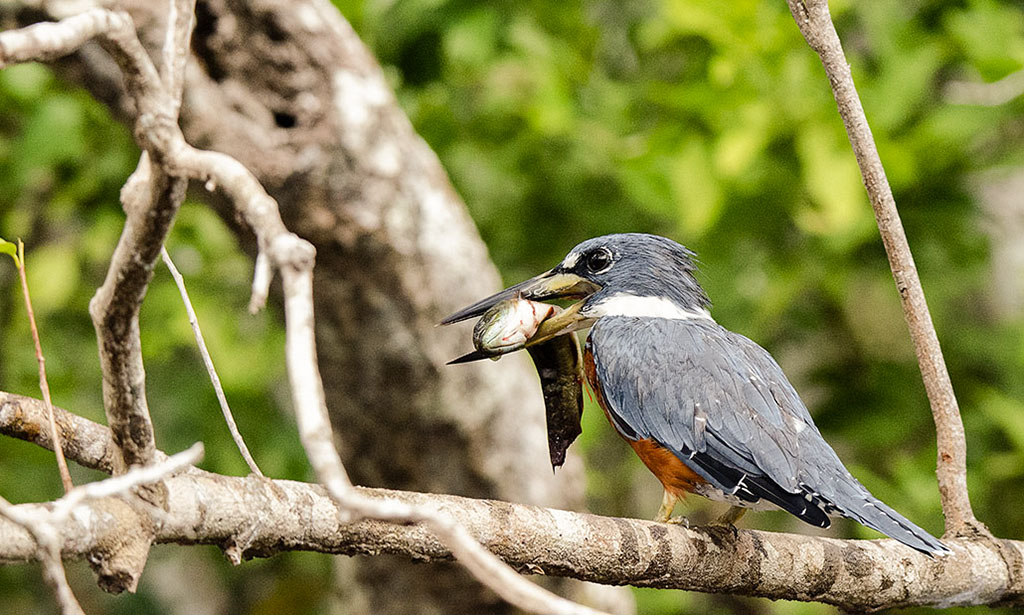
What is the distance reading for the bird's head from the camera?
87.9 inches

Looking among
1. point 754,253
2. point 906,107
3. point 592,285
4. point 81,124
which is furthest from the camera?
point 754,253

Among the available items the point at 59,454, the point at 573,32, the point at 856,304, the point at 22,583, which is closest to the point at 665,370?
the point at 59,454

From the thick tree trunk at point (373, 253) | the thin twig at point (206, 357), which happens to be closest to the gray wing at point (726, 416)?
the thin twig at point (206, 357)

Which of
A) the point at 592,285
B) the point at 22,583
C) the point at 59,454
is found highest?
the point at 592,285

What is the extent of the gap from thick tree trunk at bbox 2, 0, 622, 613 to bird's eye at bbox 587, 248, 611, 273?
1.27 metres

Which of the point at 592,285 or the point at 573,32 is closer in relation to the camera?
the point at 592,285

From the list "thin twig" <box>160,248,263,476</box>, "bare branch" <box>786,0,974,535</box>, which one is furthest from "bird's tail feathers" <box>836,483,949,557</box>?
"thin twig" <box>160,248,263,476</box>

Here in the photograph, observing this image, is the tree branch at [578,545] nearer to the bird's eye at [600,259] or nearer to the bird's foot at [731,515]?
the bird's foot at [731,515]

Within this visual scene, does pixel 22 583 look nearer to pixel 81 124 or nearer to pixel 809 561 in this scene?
pixel 81 124

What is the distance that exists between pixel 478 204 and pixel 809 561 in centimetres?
305

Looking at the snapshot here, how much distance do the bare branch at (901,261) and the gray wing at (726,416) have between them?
0.28 m

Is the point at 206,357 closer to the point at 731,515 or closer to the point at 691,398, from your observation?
the point at 691,398

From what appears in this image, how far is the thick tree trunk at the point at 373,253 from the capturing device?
3309 mm

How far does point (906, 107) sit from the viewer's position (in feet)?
11.6
